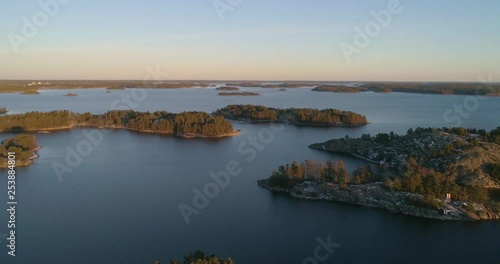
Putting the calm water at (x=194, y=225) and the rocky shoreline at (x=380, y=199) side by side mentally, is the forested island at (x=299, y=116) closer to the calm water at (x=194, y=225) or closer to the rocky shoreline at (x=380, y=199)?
the calm water at (x=194, y=225)

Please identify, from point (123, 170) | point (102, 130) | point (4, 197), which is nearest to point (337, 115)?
point (102, 130)

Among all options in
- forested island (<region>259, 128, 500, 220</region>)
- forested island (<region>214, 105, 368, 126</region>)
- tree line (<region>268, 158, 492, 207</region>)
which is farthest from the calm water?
forested island (<region>214, 105, 368, 126</region>)

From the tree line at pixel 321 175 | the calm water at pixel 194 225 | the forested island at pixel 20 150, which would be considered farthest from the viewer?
the forested island at pixel 20 150

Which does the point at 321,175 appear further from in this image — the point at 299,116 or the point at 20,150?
the point at 299,116

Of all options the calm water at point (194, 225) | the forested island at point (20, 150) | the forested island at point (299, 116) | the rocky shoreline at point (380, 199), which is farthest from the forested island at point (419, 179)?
the forested island at point (299, 116)

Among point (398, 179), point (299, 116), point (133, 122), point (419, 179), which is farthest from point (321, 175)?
point (133, 122)

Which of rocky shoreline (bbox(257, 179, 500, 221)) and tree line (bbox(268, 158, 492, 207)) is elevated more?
tree line (bbox(268, 158, 492, 207))

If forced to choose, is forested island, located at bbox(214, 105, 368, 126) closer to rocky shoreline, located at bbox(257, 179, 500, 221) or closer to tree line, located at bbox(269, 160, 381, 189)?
tree line, located at bbox(269, 160, 381, 189)
